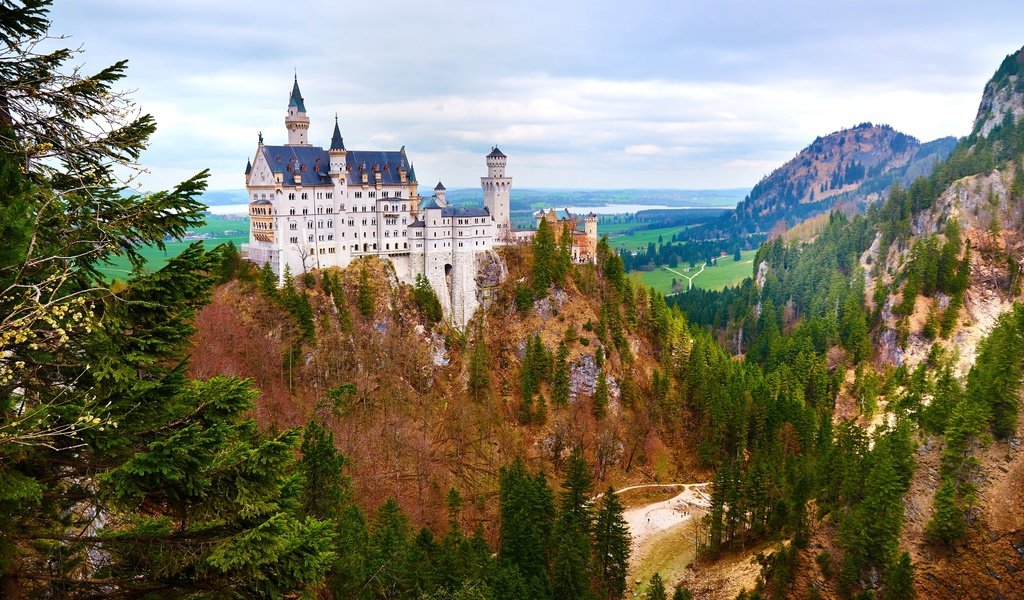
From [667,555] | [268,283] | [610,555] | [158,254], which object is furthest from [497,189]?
[158,254]

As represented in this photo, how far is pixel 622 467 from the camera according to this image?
3270 inches

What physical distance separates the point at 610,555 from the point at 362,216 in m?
50.4

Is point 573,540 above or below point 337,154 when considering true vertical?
below

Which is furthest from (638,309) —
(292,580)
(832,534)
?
(292,580)

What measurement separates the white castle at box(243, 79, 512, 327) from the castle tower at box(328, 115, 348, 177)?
0.12m

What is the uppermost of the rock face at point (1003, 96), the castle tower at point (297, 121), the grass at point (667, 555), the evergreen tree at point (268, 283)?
the rock face at point (1003, 96)

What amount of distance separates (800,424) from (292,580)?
3242 inches

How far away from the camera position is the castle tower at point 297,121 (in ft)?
275

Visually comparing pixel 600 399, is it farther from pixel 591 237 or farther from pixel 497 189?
pixel 497 189

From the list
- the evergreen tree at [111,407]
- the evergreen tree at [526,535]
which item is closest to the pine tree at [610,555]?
the evergreen tree at [526,535]

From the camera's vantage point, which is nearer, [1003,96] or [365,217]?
[365,217]

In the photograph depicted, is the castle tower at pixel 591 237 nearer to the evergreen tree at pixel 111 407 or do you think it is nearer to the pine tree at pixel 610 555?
the pine tree at pixel 610 555

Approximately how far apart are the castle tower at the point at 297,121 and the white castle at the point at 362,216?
0.40 ft

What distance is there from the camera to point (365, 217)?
8612cm
